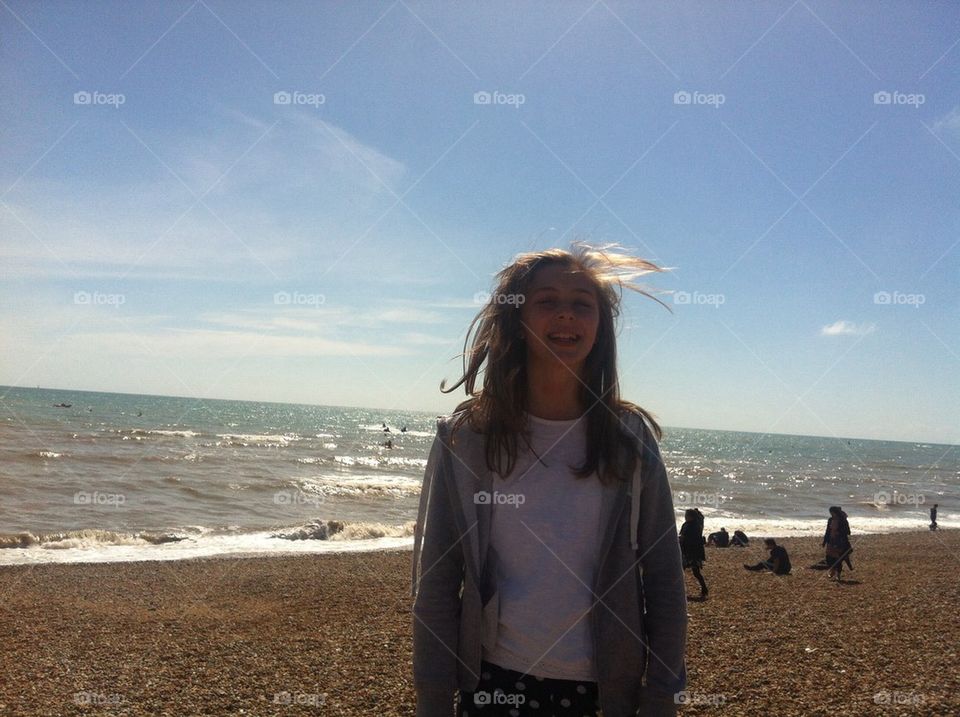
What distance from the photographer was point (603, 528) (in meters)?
1.86

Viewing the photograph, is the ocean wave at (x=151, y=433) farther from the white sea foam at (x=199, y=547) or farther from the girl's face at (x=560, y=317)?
the girl's face at (x=560, y=317)

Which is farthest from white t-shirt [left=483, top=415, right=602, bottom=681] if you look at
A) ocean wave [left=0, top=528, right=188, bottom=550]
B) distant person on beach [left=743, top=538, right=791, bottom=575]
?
ocean wave [left=0, top=528, right=188, bottom=550]

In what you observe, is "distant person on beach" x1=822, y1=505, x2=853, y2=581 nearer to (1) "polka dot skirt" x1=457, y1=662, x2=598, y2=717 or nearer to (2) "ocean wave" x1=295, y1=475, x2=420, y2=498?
(1) "polka dot skirt" x1=457, y1=662, x2=598, y2=717

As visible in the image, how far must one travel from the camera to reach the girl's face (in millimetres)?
1942

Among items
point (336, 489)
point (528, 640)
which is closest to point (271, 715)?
point (528, 640)

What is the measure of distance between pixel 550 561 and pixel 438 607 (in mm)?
324

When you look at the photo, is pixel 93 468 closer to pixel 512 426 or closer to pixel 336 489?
pixel 336 489

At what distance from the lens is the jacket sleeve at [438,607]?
1856mm

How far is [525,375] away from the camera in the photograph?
203cm

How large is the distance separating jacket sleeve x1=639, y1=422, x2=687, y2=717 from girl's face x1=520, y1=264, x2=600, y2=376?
313 mm

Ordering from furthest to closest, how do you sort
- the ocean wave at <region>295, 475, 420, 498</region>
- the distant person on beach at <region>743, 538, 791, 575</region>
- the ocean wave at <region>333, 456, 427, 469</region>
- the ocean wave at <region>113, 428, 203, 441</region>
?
1. the ocean wave at <region>113, 428, 203, 441</region>
2. the ocean wave at <region>333, 456, 427, 469</region>
3. the ocean wave at <region>295, 475, 420, 498</region>
4. the distant person on beach at <region>743, 538, 791, 575</region>

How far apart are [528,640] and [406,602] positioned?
8747 mm

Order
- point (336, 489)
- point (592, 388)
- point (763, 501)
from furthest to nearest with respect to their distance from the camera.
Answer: point (763, 501) → point (336, 489) → point (592, 388)

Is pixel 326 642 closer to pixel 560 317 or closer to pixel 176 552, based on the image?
pixel 560 317
